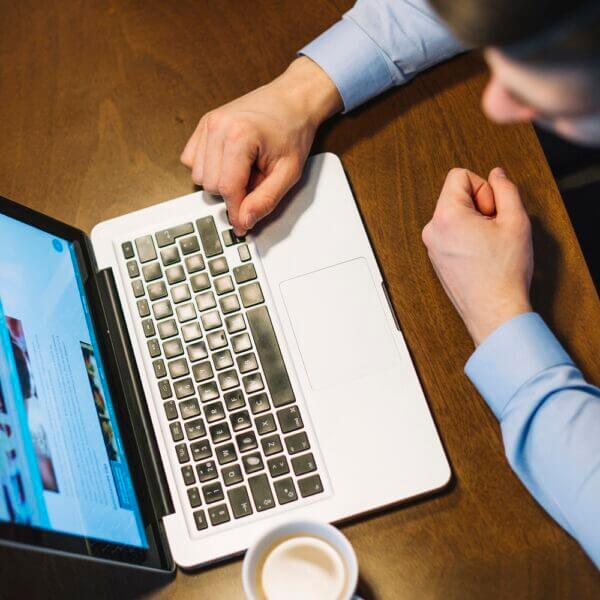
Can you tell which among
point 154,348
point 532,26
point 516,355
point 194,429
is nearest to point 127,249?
point 154,348

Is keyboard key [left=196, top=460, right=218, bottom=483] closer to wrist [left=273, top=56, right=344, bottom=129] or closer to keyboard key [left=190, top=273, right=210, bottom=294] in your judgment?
keyboard key [left=190, top=273, right=210, bottom=294]

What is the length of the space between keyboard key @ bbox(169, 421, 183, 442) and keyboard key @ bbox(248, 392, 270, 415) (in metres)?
0.08

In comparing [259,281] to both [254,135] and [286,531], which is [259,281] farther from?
[286,531]

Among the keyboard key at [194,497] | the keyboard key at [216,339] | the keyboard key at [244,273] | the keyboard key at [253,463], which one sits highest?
the keyboard key at [244,273]

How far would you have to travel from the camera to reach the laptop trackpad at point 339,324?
70 centimetres

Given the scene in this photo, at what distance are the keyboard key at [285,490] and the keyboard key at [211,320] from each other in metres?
0.18

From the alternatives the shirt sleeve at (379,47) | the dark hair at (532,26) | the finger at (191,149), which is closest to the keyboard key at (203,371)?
the finger at (191,149)

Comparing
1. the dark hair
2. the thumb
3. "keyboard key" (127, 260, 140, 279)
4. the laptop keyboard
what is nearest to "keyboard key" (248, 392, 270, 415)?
the laptop keyboard

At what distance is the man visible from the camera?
2.05ft

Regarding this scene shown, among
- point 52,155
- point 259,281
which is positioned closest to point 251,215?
point 259,281

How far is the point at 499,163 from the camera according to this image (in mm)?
747

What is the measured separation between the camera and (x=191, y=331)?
2.41ft

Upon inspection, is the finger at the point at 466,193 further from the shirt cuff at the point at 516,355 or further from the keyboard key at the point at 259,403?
the keyboard key at the point at 259,403

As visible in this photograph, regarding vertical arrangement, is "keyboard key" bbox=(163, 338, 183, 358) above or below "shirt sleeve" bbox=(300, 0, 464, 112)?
below
